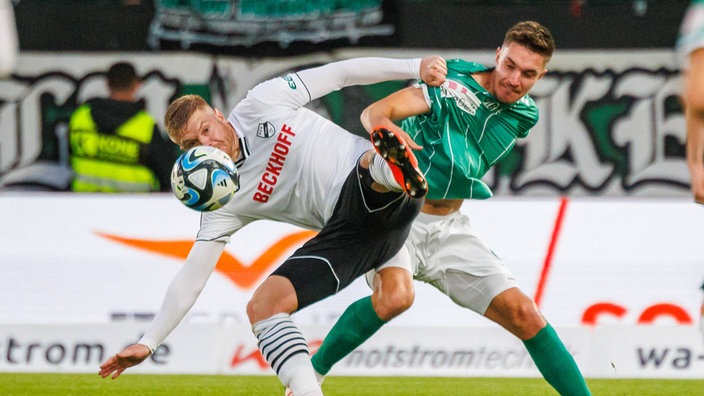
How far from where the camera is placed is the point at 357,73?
5.79 m

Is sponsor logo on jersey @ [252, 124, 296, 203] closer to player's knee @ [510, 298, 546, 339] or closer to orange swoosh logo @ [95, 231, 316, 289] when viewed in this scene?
player's knee @ [510, 298, 546, 339]

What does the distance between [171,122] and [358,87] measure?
20.9 ft

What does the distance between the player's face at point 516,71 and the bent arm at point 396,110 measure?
1.25ft

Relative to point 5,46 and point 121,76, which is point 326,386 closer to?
point 5,46

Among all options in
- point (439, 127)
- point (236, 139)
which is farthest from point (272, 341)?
point (439, 127)

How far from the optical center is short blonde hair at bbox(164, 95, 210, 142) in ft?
18.3

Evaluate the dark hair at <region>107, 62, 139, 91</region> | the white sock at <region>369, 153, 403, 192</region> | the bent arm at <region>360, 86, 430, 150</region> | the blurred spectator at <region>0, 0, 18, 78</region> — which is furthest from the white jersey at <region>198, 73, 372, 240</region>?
the dark hair at <region>107, 62, 139, 91</region>

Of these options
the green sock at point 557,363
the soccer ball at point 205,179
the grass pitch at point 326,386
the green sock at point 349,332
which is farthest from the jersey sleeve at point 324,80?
the grass pitch at point 326,386

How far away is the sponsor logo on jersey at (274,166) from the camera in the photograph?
5.68 m

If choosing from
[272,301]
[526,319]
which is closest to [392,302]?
[526,319]

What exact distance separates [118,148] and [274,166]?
206 inches

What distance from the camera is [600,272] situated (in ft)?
28.1

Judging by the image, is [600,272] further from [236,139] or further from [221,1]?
[221,1]

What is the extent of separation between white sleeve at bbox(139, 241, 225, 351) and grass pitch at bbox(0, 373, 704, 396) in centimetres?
133
